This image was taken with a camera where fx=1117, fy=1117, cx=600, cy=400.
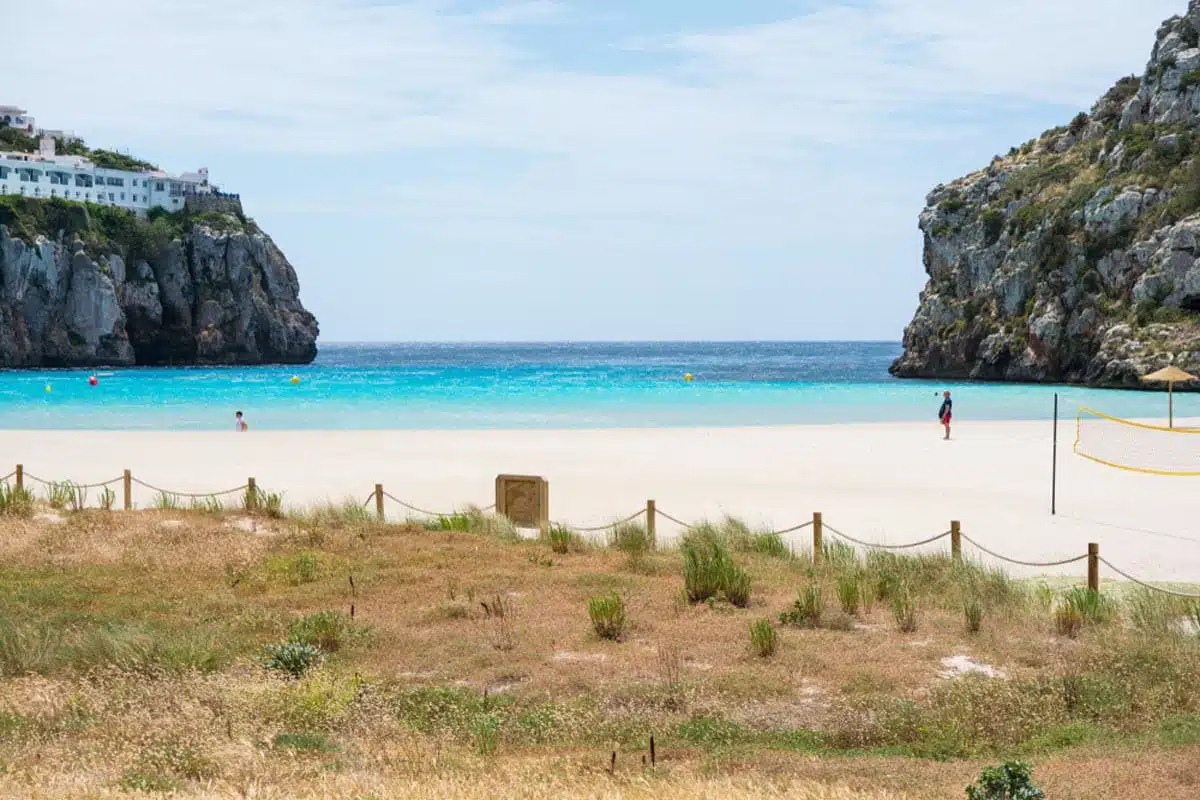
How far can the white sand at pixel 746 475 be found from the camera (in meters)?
18.0

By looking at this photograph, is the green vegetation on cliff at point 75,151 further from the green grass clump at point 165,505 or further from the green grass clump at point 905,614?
the green grass clump at point 905,614

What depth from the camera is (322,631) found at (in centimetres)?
1023

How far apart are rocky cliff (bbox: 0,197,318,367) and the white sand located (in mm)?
75274

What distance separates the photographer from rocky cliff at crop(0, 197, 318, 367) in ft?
350

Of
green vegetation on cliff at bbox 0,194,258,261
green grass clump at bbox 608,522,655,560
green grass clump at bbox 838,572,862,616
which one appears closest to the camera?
green grass clump at bbox 838,572,862,616

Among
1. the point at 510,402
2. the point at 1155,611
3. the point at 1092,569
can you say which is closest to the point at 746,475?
the point at 1092,569

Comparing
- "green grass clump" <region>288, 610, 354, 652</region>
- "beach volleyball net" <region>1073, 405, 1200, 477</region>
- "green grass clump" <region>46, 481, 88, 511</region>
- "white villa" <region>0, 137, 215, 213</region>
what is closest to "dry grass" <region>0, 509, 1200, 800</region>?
"green grass clump" <region>288, 610, 354, 652</region>

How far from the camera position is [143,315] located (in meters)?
117

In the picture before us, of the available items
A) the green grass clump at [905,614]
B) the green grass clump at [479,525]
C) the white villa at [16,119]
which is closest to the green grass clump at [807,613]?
the green grass clump at [905,614]

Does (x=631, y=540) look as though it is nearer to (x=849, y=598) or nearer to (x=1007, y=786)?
(x=849, y=598)

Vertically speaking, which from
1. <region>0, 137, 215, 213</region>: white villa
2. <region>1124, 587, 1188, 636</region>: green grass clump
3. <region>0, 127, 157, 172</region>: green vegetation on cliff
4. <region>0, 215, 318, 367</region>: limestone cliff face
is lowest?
<region>1124, 587, 1188, 636</region>: green grass clump

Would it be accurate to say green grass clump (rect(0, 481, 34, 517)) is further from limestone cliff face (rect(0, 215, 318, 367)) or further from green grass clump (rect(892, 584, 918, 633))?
limestone cliff face (rect(0, 215, 318, 367))

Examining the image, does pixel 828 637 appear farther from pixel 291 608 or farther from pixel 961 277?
pixel 961 277

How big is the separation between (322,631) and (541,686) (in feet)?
8.03
